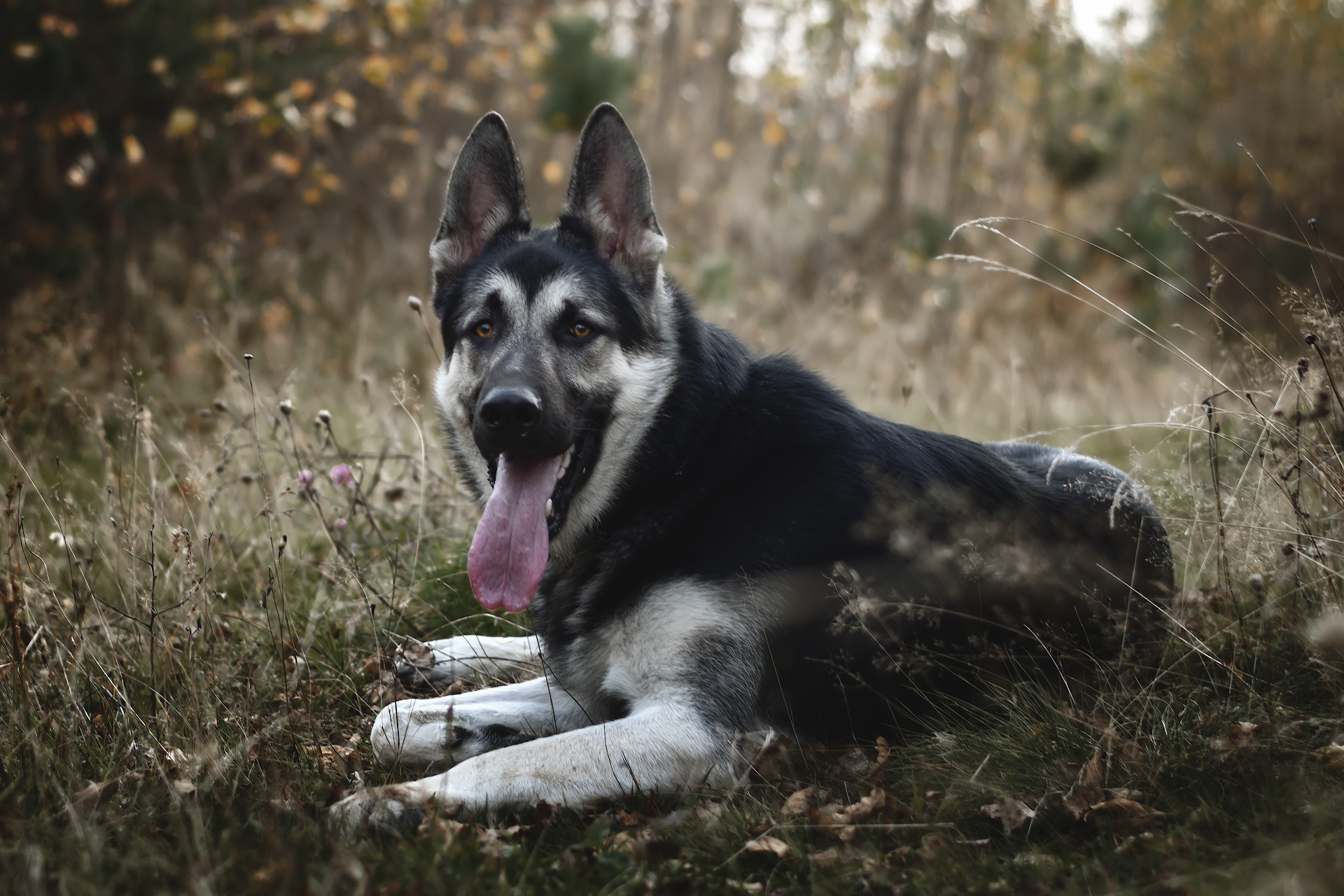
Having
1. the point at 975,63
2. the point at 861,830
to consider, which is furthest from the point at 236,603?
the point at 975,63

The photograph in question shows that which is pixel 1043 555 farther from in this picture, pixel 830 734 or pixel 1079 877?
pixel 1079 877

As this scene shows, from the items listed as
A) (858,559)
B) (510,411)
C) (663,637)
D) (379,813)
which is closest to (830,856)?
(663,637)

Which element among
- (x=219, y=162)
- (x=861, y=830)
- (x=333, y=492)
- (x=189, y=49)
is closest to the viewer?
(x=861, y=830)

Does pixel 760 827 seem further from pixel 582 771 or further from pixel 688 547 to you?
pixel 688 547

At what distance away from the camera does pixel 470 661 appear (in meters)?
3.63

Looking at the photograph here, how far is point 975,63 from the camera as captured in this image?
1331cm

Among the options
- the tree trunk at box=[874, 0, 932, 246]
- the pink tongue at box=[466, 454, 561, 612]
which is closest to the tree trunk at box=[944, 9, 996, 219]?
the tree trunk at box=[874, 0, 932, 246]

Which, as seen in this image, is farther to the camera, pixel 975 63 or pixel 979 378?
pixel 975 63

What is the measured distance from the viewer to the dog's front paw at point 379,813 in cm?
243

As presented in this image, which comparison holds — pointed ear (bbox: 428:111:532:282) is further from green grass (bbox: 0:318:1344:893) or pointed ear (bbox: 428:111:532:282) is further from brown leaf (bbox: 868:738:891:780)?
brown leaf (bbox: 868:738:891:780)

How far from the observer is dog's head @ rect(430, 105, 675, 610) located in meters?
3.10

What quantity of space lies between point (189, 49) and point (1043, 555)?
23.7 ft

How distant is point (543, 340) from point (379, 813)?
1.63 meters

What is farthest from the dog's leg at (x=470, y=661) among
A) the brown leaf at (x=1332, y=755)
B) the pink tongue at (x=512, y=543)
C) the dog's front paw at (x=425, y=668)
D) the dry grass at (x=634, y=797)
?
the brown leaf at (x=1332, y=755)
